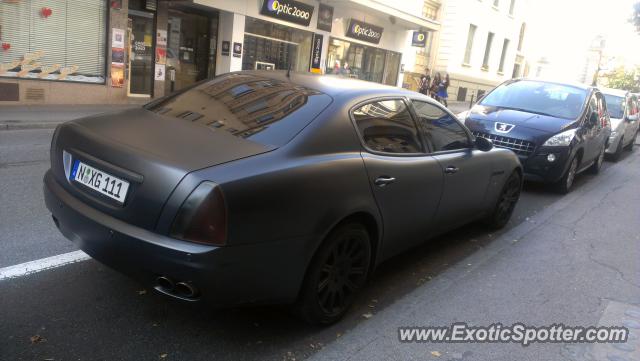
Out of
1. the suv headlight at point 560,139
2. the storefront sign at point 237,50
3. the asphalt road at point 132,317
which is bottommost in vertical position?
the asphalt road at point 132,317

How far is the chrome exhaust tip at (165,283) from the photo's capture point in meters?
2.55

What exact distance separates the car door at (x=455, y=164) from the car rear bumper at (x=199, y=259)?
176 cm

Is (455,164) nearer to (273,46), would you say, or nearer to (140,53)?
(140,53)

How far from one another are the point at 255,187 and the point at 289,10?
1604 cm

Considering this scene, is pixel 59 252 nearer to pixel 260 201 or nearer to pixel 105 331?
pixel 105 331

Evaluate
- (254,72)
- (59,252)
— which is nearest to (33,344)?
(59,252)

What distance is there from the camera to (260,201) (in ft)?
8.46

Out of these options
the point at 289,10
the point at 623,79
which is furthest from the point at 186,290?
the point at 623,79

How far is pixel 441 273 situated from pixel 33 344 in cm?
305

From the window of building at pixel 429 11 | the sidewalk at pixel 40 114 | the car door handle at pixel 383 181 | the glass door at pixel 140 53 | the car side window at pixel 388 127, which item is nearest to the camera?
the car door handle at pixel 383 181

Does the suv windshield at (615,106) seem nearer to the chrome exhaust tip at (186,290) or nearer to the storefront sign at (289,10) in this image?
the storefront sign at (289,10)

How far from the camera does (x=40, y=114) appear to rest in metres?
10.6

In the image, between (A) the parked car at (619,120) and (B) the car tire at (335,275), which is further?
(A) the parked car at (619,120)

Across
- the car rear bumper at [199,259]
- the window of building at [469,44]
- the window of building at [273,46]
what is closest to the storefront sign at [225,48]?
the window of building at [273,46]
